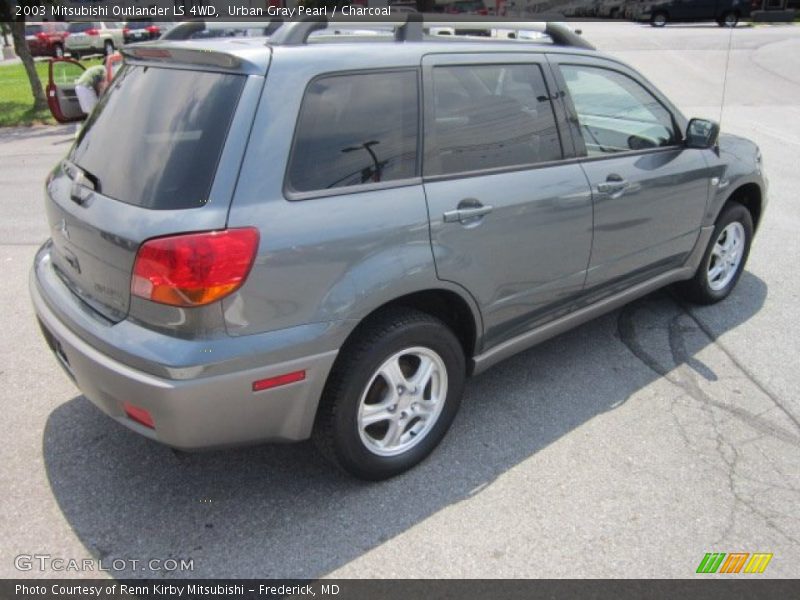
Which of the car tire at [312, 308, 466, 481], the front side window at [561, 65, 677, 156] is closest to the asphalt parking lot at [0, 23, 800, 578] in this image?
the car tire at [312, 308, 466, 481]

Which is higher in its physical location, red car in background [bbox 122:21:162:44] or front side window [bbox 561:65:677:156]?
front side window [bbox 561:65:677:156]

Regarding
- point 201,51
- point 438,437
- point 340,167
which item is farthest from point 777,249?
point 201,51

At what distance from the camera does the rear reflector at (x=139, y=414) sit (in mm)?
2350

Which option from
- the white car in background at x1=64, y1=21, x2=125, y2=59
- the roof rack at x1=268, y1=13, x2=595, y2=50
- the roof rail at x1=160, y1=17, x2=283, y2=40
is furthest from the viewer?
the white car in background at x1=64, y1=21, x2=125, y2=59

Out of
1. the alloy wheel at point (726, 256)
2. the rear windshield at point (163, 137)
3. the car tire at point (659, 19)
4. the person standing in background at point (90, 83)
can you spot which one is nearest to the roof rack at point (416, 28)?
the rear windshield at point (163, 137)

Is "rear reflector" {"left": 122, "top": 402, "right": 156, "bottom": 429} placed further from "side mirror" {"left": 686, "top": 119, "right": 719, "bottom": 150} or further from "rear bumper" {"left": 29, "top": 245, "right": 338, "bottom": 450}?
"side mirror" {"left": 686, "top": 119, "right": 719, "bottom": 150}

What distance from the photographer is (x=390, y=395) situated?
2832mm

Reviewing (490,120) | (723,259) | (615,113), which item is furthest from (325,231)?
(723,259)

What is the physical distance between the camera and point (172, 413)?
2.28 meters

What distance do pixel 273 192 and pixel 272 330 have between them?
1.60 ft

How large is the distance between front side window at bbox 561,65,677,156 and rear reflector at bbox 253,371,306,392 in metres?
2.00

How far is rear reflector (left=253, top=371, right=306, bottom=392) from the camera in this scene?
2354mm

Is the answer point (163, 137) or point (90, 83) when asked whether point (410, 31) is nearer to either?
point (163, 137)

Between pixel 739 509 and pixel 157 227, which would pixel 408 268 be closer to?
pixel 157 227
